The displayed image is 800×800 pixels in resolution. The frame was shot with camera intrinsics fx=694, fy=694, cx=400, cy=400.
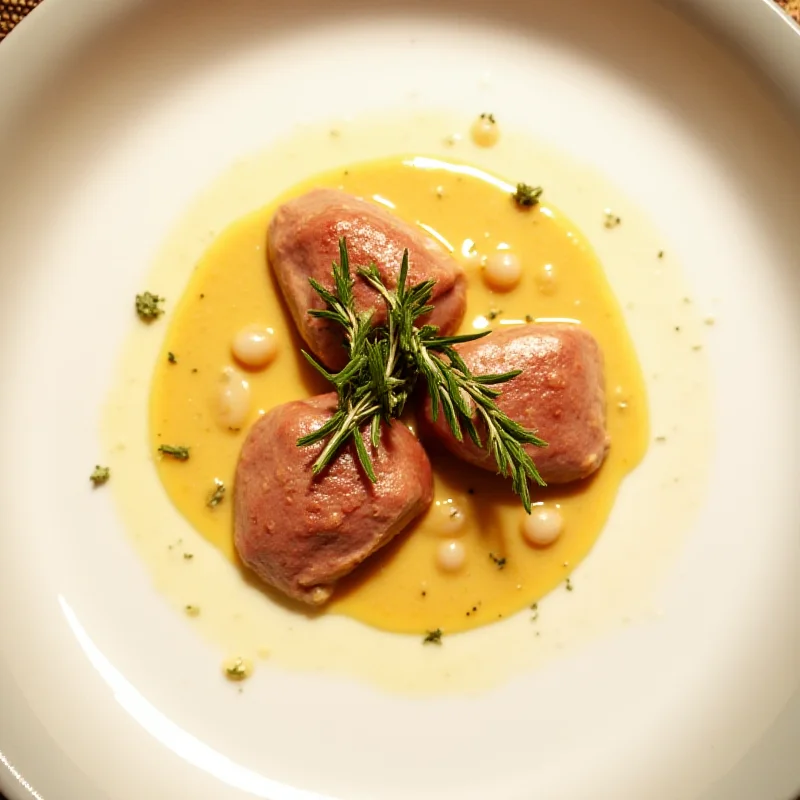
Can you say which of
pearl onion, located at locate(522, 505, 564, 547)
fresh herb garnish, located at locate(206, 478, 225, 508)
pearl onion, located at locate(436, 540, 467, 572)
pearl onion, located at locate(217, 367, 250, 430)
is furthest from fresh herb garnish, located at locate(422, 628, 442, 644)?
pearl onion, located at locate(217, 367, 250, 430)

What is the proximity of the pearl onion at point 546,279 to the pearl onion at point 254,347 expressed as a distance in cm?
98

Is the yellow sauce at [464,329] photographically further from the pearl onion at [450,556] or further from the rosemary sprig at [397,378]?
the rosemary sprig at [397,378]

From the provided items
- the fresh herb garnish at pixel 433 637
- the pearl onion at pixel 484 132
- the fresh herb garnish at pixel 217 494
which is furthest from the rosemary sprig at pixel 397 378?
the pearl onion at pixel 484 132

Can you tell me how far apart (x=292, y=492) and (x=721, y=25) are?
2.13 m

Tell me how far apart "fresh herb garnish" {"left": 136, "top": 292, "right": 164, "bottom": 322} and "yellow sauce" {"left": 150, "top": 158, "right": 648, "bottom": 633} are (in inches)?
3.0

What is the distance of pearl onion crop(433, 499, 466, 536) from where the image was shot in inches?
95.7

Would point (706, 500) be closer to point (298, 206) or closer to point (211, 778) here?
point (298, 206)

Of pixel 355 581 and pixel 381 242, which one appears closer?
pixel 381 242

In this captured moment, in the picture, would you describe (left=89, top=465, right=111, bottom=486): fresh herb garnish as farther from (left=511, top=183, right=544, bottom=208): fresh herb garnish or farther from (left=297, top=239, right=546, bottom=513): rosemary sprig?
(left=511, top=183, right=544, bottom=208): fresh herb garnish

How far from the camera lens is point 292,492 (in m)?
2.22

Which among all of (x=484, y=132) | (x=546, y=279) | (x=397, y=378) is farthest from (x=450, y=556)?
→ (x=484, y=132)

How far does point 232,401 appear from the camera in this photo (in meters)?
2.45

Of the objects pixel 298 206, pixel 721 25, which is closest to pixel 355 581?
pixel 298 206

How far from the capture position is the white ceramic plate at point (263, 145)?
7.78ft
